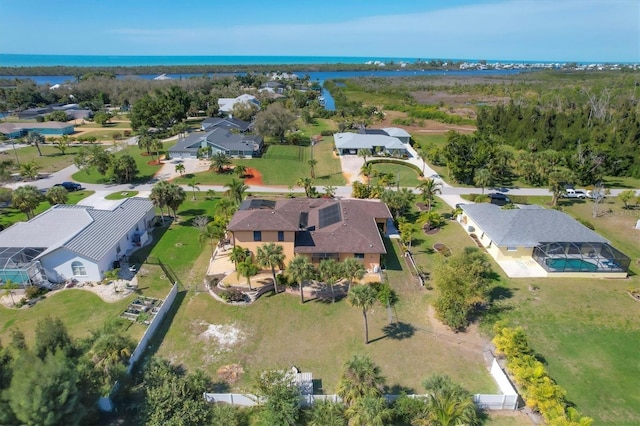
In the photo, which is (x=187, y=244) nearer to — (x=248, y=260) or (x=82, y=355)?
(x=248, y=260)

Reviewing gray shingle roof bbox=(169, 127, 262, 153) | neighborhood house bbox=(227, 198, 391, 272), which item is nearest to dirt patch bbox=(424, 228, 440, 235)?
neighborhood house bbox=(227, 198, 391, 272)

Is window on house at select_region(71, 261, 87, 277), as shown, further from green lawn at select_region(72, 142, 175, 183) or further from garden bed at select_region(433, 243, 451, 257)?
garden bed at select_region(433, 243, 451, 257)

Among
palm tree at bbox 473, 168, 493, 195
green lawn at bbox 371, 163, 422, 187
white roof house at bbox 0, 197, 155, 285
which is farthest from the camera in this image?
green lawn at bbox 371, 163, 422, 187

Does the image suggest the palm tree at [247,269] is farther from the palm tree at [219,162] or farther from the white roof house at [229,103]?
the white roof house at [229,103]

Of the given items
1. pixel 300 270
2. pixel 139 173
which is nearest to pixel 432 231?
pixel 300 270

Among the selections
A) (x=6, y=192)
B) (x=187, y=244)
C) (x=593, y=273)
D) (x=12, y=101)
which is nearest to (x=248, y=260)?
(x=187, y=244)

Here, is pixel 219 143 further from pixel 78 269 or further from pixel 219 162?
pixel 78 269
